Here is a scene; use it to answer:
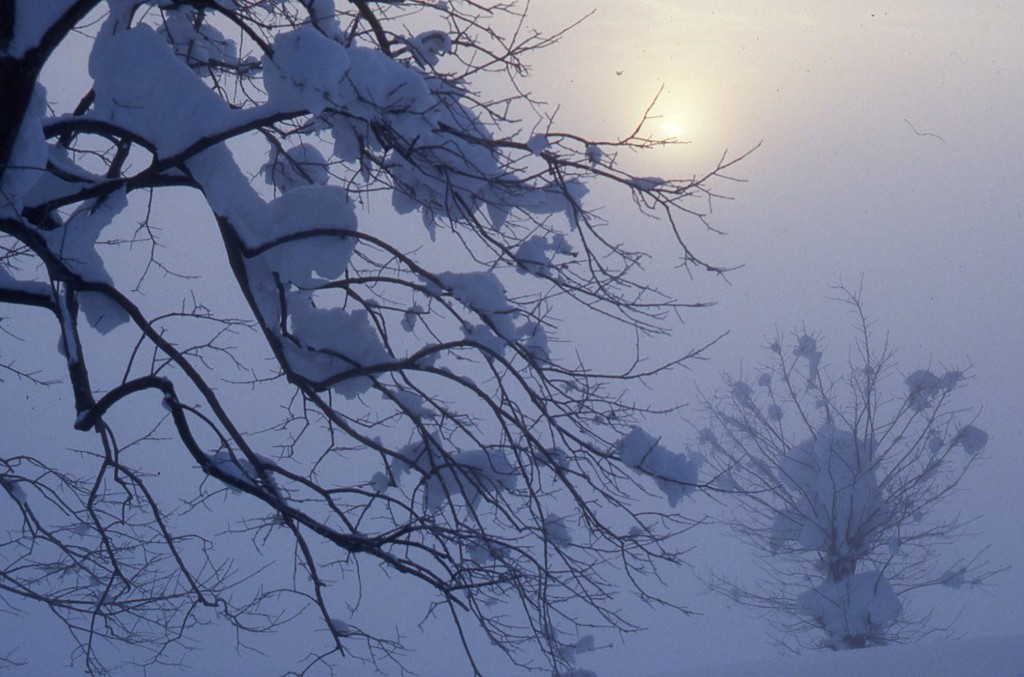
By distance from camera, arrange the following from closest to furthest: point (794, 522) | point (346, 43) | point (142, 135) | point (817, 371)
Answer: point (142, 135) < point (346, 43) < point (794, 522) < point (817, 371)

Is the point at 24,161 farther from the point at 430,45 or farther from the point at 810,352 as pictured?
the point at 810,352

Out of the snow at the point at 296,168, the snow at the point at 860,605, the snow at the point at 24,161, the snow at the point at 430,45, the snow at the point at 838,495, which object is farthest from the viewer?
the snow at the point at 838,495

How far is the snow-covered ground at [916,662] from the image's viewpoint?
3842 mm

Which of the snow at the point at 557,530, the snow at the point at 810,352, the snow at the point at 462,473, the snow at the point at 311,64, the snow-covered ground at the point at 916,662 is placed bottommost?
the snow-covered ground at the point at 916,662

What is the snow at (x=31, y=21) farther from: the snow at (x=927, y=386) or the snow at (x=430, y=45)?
the snow at (x=927, y=386)

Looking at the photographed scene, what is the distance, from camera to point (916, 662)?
420 cm

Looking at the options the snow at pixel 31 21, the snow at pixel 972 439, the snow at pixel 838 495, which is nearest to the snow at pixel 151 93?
the snow at pixel 31 21

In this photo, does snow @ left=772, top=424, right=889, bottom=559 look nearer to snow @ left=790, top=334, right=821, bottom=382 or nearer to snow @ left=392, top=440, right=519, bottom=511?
snow @ left=790, top=334, right=821, bottom=382

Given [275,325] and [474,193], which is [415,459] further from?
[474,193]

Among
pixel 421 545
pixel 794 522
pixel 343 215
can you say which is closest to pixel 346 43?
pixel 343 215

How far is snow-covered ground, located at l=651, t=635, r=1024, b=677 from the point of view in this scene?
384cm

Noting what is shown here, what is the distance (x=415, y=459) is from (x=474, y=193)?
1500 mm

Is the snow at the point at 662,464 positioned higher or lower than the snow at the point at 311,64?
lower

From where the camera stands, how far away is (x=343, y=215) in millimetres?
3816
